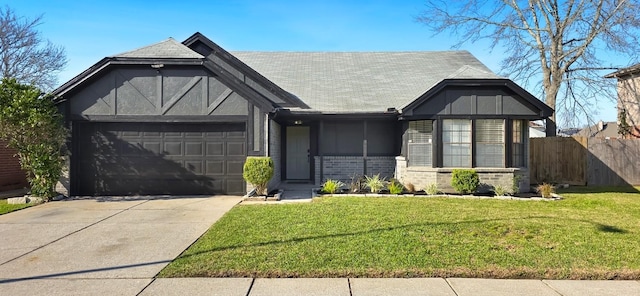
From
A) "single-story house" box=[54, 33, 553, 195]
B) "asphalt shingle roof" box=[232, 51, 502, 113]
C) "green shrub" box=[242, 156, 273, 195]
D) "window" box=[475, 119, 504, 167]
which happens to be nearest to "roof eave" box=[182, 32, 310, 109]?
"asphalt shingle roof" box=[232, 51, 502, 113]

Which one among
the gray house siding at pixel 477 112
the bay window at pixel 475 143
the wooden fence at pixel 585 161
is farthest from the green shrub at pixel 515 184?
the wooden fence at pixel 585 161

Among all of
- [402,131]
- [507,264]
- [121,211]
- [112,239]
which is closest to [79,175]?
[121,211]

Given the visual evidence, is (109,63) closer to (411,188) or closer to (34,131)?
(34,131)

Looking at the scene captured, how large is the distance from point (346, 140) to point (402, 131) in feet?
6.82

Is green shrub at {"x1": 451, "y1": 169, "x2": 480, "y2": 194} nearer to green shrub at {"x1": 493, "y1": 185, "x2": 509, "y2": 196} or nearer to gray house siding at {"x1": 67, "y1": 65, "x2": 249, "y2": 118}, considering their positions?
green shrub at {"x1": 493, "y1": 185, "x2": 509, "y2": 196}

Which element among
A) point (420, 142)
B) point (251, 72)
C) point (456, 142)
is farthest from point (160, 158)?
point (456, 142)

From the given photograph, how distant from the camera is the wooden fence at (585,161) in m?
13.6

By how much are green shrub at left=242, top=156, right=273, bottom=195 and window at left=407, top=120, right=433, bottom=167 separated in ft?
15.1

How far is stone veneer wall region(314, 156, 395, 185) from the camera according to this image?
13.0 metres

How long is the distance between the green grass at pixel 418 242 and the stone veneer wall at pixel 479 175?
6.82ft

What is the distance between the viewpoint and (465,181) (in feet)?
34.9

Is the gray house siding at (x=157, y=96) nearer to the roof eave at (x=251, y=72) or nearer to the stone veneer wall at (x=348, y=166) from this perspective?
the roof eave at (x=251, y=72)

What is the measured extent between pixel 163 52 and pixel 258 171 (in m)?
4.57

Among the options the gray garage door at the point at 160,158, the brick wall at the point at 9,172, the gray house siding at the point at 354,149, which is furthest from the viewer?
the gray house siding at the point at 354,149
